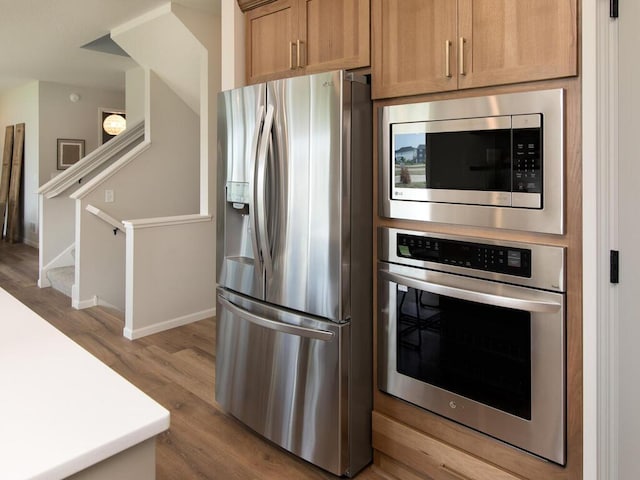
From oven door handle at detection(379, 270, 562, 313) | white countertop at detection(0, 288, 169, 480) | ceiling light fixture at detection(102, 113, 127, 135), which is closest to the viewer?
white countertop at detection(0, 288, 169, 480)

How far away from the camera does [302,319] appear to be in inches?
82.2

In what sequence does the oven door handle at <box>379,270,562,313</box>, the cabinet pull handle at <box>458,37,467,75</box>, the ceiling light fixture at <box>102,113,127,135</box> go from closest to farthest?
the oven door handle at <box>379,270,562,313</box>, the cabinet pull handle at <box>458,37,467,75</box>, the ceiling light fixture at <box>102,113,127,135</box>

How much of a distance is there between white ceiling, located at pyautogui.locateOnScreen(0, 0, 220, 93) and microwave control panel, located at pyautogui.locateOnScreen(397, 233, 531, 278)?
2813 millimetres

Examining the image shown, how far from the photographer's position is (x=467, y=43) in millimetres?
1713

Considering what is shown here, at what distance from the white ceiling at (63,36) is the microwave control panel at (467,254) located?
9.23 feet

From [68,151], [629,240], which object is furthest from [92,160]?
A: [629,240]

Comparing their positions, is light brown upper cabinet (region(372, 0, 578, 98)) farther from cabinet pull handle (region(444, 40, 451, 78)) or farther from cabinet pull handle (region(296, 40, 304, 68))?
cabinet pull handle (region(296, 40, 304, 68))

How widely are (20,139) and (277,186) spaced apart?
24.2 ft

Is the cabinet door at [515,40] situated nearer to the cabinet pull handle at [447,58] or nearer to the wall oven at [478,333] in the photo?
the cabinet pull handle at [447,58]

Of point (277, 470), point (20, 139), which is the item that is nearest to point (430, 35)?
point (277, 470)

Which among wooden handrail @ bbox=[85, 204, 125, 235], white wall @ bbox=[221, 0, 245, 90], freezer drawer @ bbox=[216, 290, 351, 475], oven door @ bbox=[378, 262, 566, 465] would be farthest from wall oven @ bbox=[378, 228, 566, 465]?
wooden handrail @ bbox=[85, 204, 125, 235]

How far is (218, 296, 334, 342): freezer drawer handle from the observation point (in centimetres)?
202

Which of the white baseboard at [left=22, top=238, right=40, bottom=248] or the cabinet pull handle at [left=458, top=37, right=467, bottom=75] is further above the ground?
the cabinet pull handle at [left=458, top=37, right=467, bottom=75]

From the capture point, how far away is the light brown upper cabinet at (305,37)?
206cm
